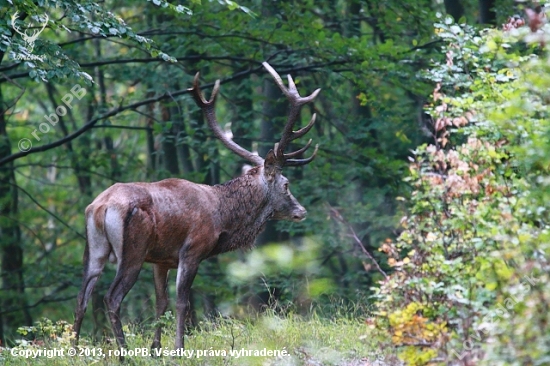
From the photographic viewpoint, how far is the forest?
5504 mm

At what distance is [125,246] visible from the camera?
812 cm

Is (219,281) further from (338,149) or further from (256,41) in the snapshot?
(256,41)

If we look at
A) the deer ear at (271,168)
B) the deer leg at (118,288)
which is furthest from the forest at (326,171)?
the deer leg at (118,288)

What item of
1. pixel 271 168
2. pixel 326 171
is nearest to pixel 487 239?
pixel 271 168

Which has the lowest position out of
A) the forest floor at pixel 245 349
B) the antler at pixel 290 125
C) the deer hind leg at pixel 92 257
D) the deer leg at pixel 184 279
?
the forest floor at pixel 245 349

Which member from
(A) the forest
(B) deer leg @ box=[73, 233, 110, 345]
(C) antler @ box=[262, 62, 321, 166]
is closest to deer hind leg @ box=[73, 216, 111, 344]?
(B) deer leg @ box=[73, 233, 110, 345]

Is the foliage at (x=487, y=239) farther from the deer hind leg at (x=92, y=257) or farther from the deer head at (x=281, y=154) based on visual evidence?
the deer hind leg at (x=92, y=257)

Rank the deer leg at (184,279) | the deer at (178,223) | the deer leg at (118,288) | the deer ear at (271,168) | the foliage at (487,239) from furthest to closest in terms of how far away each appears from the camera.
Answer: the deer ear at (271,168) < the deer leg at (184,279) < the deer at (178,223) < the deer leg at (118,288) < the foliage at (487,239)

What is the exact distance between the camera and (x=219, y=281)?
49.5ft

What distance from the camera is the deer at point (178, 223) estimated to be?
8.09m

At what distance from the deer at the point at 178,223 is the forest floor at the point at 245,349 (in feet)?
0.72

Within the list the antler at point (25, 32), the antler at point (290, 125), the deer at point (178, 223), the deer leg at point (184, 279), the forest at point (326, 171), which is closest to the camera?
the forest at point (326, 171)

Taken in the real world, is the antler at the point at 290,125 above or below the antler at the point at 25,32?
below

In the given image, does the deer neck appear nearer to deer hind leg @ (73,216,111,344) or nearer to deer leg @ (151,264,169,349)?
deer leg @ (151,264,169,349)
